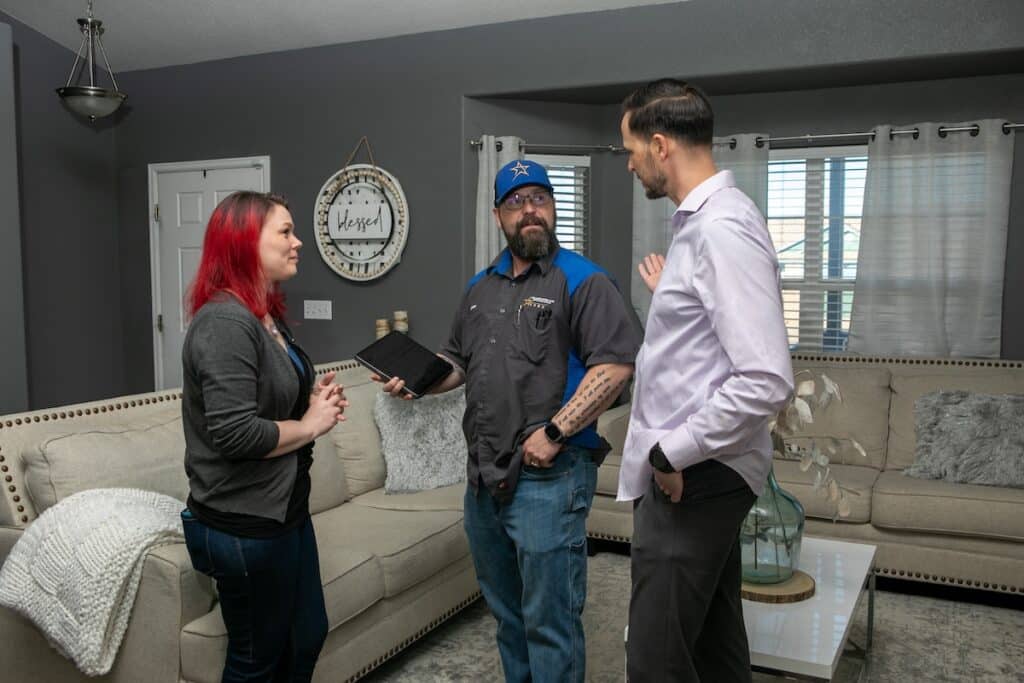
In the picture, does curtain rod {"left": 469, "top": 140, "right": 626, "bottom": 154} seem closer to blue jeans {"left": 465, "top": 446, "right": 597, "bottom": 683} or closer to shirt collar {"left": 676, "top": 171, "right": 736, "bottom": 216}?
blue jeans {"left": 465, "top": 446, "right": 597, "bottom": 683}

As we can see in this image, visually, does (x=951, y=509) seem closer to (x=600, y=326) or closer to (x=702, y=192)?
(x=600, y=326)

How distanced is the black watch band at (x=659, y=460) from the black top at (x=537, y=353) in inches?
20.0

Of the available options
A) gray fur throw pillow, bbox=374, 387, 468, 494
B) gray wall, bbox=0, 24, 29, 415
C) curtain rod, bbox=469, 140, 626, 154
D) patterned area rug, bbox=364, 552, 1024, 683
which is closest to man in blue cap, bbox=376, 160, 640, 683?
patterned area rug, bbox=364, 552, 1024, 683

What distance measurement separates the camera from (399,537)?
269 cm

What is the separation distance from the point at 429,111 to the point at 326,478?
2.31 metres

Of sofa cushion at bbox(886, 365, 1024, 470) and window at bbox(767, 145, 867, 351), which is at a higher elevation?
window at bbox(767, 145, 867, 351)

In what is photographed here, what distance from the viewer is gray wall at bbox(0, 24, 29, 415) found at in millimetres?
4141

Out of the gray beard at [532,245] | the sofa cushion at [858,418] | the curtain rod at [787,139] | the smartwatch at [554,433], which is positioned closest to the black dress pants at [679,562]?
the smartwatch at [554,433]

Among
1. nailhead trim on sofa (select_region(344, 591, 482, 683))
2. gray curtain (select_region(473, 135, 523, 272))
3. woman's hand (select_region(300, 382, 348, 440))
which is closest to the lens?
woman's hand (select_region(300, 382, 348, 440))

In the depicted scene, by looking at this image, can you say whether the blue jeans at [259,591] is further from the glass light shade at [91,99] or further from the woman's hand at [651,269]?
the glass light shade at [91,99]

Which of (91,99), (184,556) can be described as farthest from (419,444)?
(91,99)

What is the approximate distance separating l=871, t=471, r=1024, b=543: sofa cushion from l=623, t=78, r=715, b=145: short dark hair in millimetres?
2240

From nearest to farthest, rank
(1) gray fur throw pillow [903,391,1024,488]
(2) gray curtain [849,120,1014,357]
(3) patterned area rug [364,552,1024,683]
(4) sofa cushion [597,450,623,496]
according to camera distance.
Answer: (3) patterned area rug [364,552,1024,683], (1) gray fur throw pillow [903,391,1024,488], (4) sofa cushion [597,450,623,496], (2) gray curtain [849,120,1014,357]

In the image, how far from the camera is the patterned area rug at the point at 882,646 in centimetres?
266
